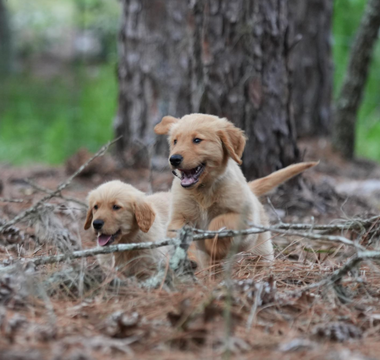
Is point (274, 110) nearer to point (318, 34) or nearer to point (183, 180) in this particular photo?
point (183, 180)

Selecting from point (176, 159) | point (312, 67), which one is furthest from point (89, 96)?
point (176, 159)

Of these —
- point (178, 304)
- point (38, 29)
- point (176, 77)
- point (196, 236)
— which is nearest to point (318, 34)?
point (176, 77)

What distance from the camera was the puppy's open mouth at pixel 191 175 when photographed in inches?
154

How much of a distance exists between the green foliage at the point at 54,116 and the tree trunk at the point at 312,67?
4.40 metres

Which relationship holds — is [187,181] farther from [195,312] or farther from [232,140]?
[195,312]

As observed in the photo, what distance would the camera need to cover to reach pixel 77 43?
66.2ft

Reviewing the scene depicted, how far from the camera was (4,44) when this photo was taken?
15227 mm

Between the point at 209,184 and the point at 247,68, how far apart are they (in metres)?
1.67

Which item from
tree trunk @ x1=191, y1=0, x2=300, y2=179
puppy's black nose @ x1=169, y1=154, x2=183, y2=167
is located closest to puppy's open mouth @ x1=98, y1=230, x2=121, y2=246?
puppy's black nose @ x1=169, y1=154, x2=183, y2=167

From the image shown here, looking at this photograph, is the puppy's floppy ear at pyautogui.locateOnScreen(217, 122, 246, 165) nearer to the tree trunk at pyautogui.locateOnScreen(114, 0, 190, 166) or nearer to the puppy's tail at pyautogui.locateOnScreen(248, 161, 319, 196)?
the puppy's tail at pyautogui.locateOnScreen(248, 161, 319, 196)

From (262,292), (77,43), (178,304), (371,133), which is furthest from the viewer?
(77,43)

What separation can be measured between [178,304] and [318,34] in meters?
7.85

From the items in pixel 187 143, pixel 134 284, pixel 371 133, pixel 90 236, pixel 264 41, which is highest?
pixel 264 41

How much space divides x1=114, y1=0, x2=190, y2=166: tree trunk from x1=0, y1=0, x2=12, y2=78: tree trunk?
7722 mm
